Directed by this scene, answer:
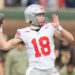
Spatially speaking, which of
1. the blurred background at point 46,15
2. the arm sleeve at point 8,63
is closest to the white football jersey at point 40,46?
the arm sleeve at point 8,63

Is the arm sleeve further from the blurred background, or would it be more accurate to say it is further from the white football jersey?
the white football jersey

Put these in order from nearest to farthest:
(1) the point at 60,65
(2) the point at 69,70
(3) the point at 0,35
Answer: (3) the point at 0,35
(2) the point at 69,70
(1) the point at 60,65

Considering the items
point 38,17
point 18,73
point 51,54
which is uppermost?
point 38,17

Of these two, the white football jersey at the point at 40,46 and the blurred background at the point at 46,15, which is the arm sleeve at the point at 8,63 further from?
the white football jersey at the point at 40,46

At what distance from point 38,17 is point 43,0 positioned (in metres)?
6.35

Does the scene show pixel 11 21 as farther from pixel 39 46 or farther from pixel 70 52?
pixel 39 46

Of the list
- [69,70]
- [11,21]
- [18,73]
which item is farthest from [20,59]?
[11,21]

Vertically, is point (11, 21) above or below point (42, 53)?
below

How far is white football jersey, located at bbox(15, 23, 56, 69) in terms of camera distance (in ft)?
23.8

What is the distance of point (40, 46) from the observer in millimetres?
7309

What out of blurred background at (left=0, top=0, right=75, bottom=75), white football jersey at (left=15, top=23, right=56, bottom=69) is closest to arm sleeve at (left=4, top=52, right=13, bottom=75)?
blurred background at (left=0, top=0, right=75, bottom=75)

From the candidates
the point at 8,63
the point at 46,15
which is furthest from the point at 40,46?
the point at 46,15

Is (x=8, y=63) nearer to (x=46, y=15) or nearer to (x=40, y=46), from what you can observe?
(x=46, y=15)

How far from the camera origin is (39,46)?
730cm
